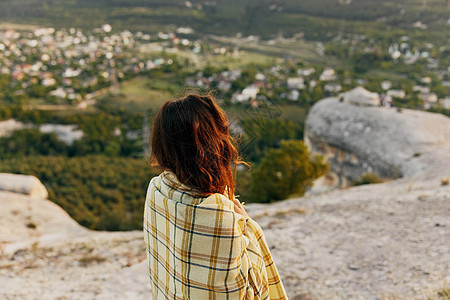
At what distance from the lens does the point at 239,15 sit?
6388 centimetres

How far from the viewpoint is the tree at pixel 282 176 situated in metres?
12.1

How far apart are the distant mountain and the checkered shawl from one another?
186 feet

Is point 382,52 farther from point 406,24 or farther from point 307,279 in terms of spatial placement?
point 307,279

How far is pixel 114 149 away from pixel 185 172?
31503 millimetres

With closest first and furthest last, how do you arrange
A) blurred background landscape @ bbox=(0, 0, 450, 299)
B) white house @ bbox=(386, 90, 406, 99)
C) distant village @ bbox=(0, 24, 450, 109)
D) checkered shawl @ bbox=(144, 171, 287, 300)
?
checkered shawl @ bbox=(144, 171, 287, 300) < blurred background landscape @ bbox=(0, 0, 450, 299) < white house @ bbox=(386, 90, 406, 99) < distant village @ bbox=(0, 24, 450, 109)

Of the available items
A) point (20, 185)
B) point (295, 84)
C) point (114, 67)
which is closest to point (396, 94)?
point (295, 84)

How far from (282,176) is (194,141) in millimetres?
11197

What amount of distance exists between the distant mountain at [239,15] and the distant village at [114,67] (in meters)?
3.64

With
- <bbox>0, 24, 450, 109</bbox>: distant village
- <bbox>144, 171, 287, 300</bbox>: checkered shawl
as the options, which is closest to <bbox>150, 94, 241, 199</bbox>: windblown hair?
<bbox>144, 171, 287, 300</bbox>: checkered shawl

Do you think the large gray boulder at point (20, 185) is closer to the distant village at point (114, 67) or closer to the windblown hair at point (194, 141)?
the windblown hair at point (194, 141)

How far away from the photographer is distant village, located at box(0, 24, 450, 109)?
33.3 metres

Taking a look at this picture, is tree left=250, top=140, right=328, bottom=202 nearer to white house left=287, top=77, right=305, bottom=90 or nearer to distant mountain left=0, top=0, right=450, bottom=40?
white house left=287, top=77, right=305, bottom=90

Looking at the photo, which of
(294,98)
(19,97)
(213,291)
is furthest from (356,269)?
(19,97)

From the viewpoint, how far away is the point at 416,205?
5891 mm
